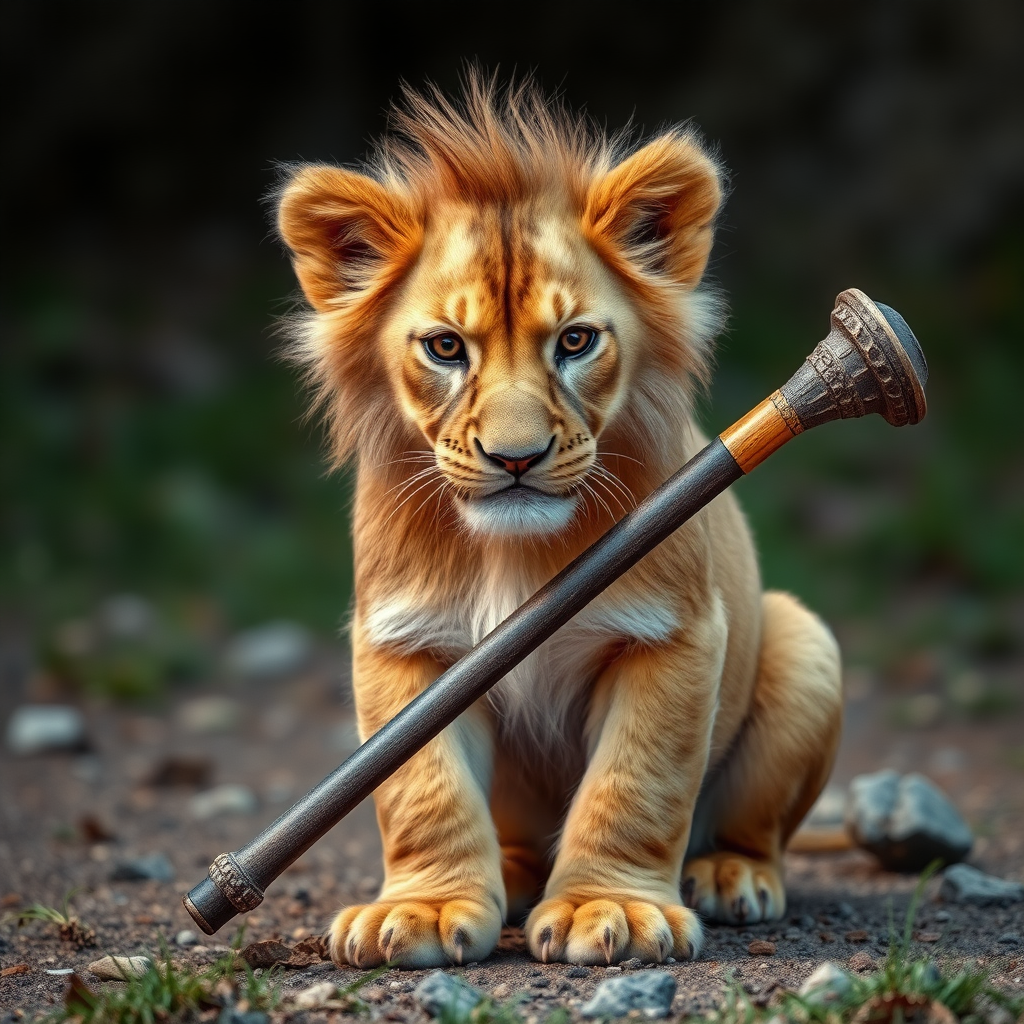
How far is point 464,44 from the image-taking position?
12422 millimetres

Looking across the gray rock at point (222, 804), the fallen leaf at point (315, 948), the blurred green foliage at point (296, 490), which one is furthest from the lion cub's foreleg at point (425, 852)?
the blurred green foliage at point (296, 490)

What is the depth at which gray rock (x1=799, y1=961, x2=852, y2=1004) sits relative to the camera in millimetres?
3168

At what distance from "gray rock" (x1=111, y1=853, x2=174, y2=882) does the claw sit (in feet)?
6.62

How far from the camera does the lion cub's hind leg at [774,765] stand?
15.0 ft

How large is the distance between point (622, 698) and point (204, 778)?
3.90 meters

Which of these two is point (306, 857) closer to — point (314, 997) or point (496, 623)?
point (496, 623)

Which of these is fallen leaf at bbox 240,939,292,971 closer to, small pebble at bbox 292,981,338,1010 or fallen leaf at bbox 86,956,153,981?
fallen leaf at bbox 86,956,153,981

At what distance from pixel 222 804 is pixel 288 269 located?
7.06 metres

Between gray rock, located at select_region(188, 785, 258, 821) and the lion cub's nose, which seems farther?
gray rock, located at select_region(188, 785, 258, 821)

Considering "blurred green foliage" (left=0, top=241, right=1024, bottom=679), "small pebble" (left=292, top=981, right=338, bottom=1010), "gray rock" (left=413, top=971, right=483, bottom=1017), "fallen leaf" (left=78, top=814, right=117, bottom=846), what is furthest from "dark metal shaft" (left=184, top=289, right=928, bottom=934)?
"blurred green foliage" (left=0, top=241, right=1024, bottom=679)

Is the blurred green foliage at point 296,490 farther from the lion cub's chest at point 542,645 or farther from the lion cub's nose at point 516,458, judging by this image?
the lion cub's nose at point 516,458

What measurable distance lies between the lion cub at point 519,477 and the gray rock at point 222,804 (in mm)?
2829

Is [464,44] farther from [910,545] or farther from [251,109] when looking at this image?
[910,545]

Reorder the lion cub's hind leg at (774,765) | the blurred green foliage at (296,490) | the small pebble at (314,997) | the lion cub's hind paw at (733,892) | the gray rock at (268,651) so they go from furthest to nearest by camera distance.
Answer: the blurred green foliage at (296,490) < the gray rock at (268,651) < the lion cub's hind leg at (774,765) < the lion cub's hind paw at (733,892) < the small pebble at (314,997)
